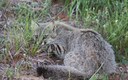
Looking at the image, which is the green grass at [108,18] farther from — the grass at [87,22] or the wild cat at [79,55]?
the wild cat at [79,55]

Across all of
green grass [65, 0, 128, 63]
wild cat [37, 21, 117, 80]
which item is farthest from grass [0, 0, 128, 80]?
wild cat [37, 21, 117, 80]

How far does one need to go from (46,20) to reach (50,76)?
145 cm

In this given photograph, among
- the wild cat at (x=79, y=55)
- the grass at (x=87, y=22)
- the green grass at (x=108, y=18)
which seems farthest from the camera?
the green grass at (x=108, y=18)

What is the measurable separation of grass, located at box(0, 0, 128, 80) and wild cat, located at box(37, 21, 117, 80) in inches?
11.4

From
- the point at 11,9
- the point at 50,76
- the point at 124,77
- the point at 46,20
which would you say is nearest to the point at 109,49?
the point at 124,77

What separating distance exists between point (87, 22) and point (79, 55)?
0.91m

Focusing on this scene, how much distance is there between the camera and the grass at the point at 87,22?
209 inches

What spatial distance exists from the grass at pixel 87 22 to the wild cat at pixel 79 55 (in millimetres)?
290

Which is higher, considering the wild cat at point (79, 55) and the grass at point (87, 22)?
the grass at point (87, 22)

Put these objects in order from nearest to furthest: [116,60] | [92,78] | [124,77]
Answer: [92,78] < [124,77] < [116,60]

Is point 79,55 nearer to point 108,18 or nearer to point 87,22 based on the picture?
point 87,22

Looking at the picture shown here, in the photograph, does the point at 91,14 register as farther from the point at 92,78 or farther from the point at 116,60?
the point at 92,78

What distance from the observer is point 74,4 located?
252 inches

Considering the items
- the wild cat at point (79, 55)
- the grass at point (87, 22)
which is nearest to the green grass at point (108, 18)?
the grass at point (87, 22)
